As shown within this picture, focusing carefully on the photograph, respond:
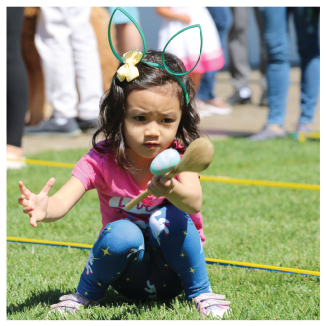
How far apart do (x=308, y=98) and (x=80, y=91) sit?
2161 millimetres

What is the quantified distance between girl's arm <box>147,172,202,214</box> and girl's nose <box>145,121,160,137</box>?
0.53ft

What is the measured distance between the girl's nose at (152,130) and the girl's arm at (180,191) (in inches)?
6.4

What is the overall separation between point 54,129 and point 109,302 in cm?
324

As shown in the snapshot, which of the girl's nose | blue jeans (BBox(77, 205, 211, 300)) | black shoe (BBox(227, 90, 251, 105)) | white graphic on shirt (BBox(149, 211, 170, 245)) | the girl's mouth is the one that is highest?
the girl's nose

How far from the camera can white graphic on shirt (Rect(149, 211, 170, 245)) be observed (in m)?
1.58

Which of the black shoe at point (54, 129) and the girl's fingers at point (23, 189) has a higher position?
the girl's fingers at point (23, 189)

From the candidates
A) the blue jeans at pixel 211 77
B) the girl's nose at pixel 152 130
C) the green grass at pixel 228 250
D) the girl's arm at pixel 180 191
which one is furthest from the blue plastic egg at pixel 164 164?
the blue jeans at pixel 211 77

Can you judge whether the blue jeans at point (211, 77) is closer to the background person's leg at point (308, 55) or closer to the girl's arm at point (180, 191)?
the background person's leg at point (308, 55)

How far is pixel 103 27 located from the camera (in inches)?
221

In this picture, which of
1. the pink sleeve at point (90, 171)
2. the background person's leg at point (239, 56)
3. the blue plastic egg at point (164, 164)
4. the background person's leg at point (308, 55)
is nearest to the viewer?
the blue plastic egg at point (164, 164)

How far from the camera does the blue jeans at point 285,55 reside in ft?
14.8

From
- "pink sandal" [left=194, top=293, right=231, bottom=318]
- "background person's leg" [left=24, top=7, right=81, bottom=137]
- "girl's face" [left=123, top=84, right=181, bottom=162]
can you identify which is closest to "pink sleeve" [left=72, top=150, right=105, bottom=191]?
"girl's face" [left=123, top=84, right=181, bottom=162]

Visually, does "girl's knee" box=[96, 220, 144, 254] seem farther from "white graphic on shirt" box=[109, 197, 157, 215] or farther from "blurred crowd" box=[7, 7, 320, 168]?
"blurred crowd" box=[7, 7, 320, 168]
